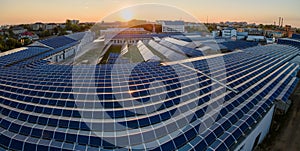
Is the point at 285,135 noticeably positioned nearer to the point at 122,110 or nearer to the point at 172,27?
the point at 122,110

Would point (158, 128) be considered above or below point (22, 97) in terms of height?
below

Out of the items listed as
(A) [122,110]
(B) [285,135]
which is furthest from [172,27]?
(A) [122,110]

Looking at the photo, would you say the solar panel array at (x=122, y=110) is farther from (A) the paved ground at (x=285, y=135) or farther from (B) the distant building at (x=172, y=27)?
(B) the distant building at (x=172, y=27)

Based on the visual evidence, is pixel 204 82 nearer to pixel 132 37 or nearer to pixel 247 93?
pixel 247 93

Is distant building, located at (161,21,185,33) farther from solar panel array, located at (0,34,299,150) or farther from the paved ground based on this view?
solar panel array, located at (0,34,299,150)

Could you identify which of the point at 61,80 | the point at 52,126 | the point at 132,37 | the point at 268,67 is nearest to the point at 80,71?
the point at 61,80

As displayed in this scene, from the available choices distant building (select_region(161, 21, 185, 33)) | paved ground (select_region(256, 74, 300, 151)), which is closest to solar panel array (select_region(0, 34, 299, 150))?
paved ground (select_region(256, 74, 300, 151))
